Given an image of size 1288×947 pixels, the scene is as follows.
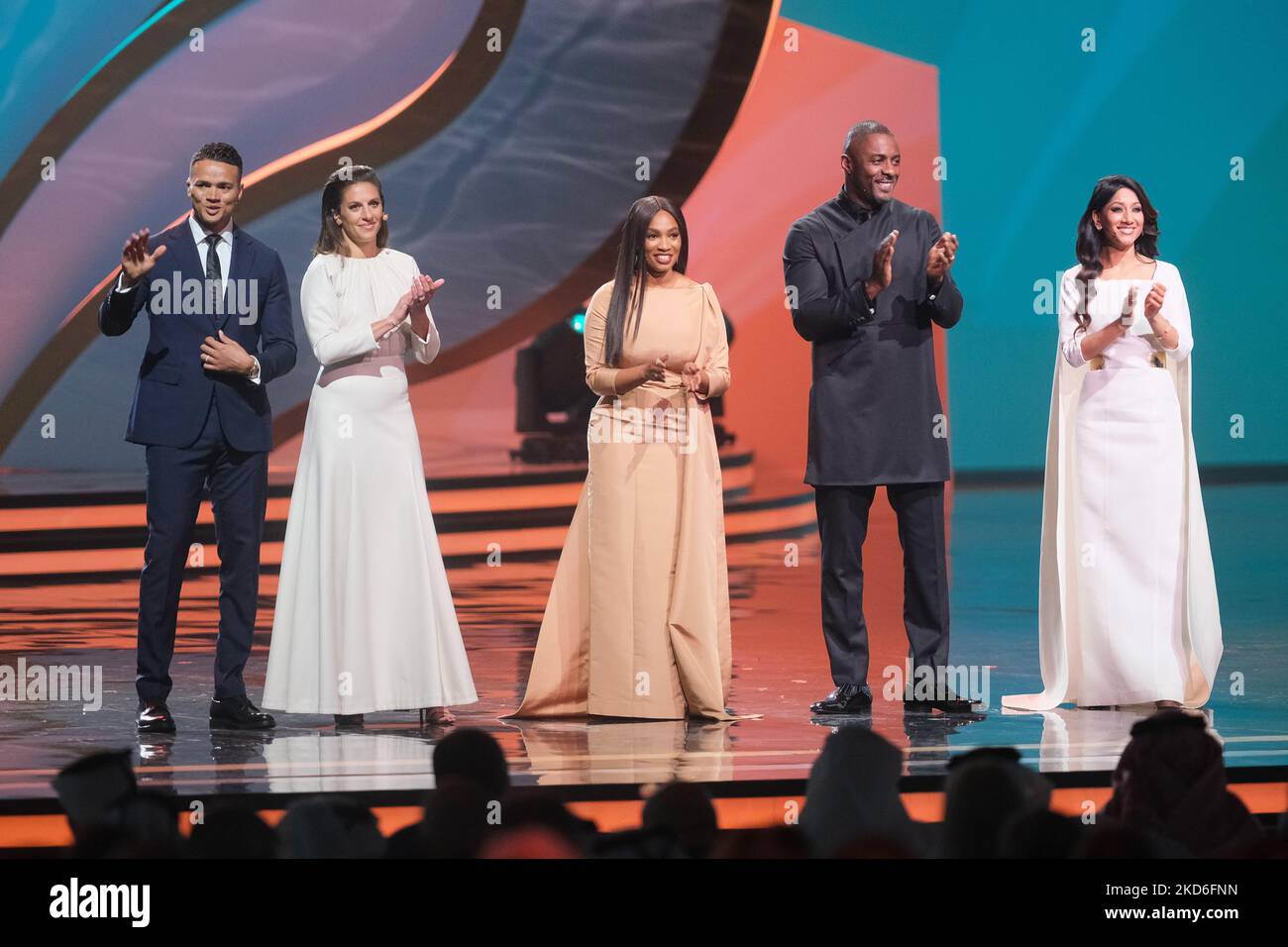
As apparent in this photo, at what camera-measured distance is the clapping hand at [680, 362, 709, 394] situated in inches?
170

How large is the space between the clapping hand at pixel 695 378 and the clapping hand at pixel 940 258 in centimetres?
68

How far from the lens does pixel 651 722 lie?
440cm

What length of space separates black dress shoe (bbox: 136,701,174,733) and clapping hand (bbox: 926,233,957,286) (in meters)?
2.37

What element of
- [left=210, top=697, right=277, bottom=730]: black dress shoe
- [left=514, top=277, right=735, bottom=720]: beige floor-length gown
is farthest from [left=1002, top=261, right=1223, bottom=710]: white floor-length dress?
[left=210, top=697, right=277, bottom=730]: black dress shoe

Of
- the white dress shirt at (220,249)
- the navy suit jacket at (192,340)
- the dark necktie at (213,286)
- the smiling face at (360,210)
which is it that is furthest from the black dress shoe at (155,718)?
the smiling face at (360,210)

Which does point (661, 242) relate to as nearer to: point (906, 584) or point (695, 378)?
point (695, 378)

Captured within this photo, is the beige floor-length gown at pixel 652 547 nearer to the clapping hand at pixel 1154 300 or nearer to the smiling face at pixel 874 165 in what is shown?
the smiling face at pixel 874 165

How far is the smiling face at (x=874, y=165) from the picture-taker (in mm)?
4402

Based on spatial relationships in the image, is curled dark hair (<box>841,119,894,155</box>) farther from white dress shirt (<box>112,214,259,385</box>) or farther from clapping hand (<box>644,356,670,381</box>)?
white dress shirt (<box>112,214,259,385</box>)

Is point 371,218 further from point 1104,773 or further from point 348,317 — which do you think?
point 1104,773

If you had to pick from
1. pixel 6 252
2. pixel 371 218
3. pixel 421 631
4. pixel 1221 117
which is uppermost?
pixel 1221 117
